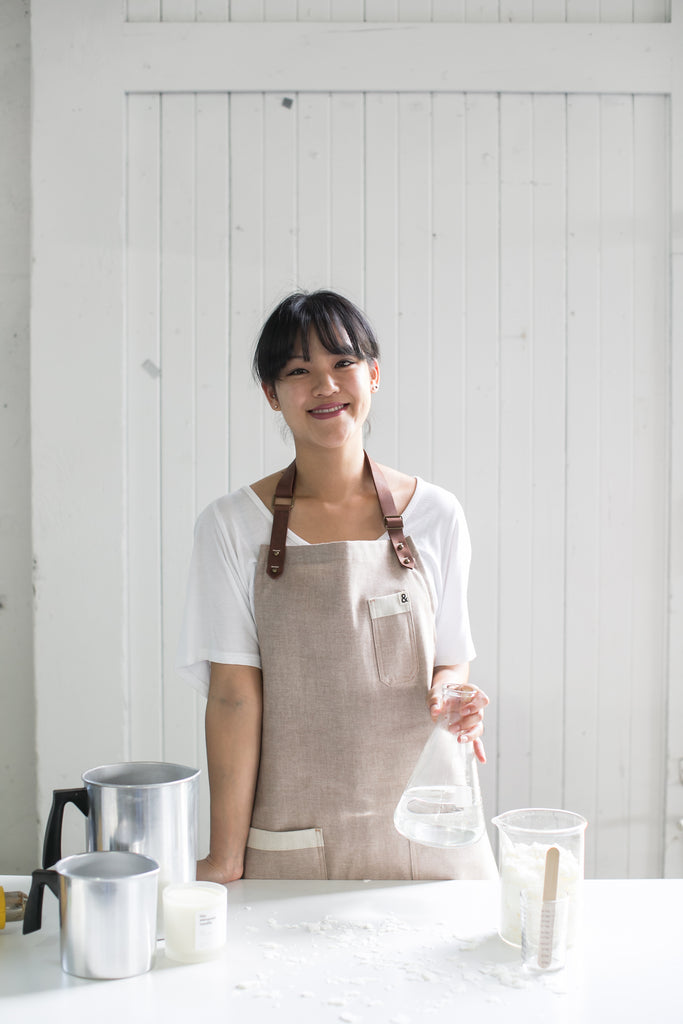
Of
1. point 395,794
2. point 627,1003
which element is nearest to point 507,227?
point 395,794

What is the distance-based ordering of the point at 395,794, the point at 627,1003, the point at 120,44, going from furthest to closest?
the point at 120,44 < the point at 395,794 < the point at 627,1003

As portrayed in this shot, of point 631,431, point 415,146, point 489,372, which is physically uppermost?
point 415,146

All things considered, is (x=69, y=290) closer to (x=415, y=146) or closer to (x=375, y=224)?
→ (x=375, y=224)

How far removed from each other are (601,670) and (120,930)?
5.55ft

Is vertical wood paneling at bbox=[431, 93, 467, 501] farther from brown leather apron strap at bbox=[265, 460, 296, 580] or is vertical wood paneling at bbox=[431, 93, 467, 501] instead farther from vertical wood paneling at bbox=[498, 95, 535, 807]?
brown leather apron strap at bbox=[265, 460, 296, 580]

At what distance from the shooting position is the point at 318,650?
1.53m

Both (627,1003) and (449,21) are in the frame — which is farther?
(449,21)

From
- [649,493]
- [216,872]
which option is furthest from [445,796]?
[649,493]

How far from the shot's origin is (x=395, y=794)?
1519 millimetres

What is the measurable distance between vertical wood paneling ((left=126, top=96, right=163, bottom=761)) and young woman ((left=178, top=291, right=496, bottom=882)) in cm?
82

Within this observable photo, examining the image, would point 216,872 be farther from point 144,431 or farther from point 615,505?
point 615,505

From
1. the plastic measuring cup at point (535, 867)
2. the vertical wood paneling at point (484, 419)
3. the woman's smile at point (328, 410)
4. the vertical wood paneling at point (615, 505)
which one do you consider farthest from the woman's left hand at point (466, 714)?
the vertical wood paneling at point (615, 505)

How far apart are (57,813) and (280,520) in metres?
0.65

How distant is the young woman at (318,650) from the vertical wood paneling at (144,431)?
→ 82 cm
